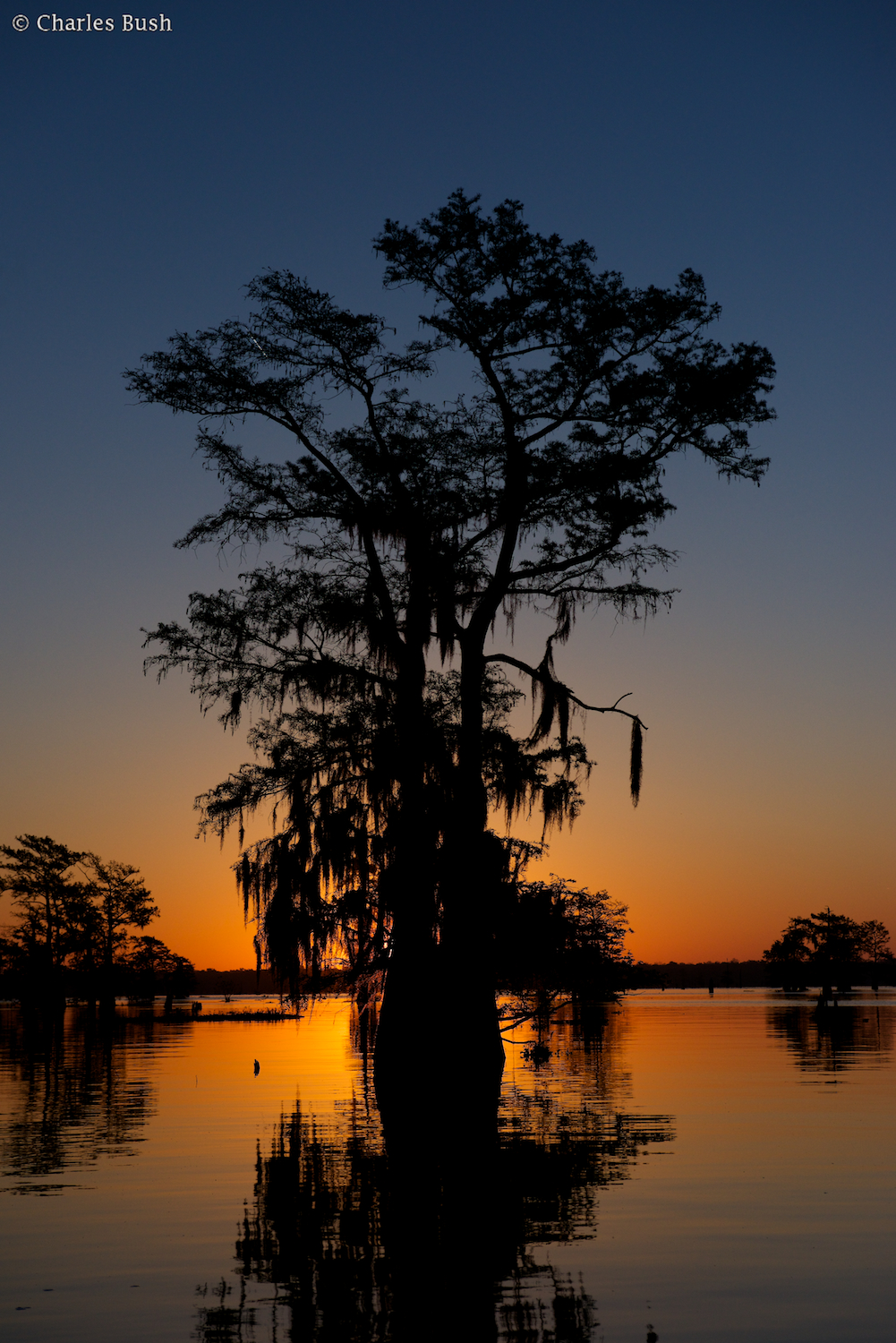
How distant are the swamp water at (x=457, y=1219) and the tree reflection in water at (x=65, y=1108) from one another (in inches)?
4.7

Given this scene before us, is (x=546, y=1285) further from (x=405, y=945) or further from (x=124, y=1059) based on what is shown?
(x=124, y=1059)

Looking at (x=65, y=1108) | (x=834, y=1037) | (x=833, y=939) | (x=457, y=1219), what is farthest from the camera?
(x=833, y=939)

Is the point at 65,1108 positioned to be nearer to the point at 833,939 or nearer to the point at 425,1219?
the point at 425,1219

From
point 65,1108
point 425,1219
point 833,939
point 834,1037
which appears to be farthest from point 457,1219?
point 833,939

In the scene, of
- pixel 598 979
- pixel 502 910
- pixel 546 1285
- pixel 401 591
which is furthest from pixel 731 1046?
pixel 546 1285

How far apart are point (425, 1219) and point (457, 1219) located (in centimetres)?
32

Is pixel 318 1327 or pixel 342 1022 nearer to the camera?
pixel 318 1327

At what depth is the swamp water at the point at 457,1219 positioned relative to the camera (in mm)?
8961

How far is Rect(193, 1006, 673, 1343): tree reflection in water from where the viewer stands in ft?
29.0

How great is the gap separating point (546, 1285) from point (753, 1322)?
5.44 feet

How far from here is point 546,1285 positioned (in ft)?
31.8

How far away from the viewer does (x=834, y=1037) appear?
53.5 metres

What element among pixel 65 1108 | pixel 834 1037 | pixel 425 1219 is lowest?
pixel 834 1037

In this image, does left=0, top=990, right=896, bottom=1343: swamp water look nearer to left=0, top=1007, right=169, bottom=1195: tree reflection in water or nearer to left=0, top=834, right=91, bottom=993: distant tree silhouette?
left=0, top=1007, right=169, bottom=1195: tree reflection in water
